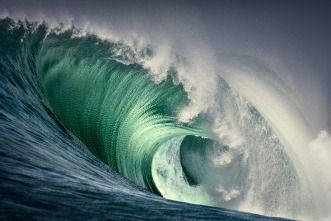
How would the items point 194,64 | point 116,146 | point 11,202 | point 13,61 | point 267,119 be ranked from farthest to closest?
point 267,119 < point 194,64 < point 116,146 < point 13,61 < point 11,202

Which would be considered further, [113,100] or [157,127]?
[157,127]

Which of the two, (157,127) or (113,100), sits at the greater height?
(113,100)

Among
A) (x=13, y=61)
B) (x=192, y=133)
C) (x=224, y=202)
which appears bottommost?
(x=224, y=202)

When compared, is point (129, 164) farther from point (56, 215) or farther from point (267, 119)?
point (56, 215)

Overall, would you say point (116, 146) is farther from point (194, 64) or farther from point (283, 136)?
point (283, 136)

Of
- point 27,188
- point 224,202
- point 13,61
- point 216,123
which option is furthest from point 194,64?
point 27,188

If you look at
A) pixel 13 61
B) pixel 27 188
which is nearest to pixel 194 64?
pixel 13 61

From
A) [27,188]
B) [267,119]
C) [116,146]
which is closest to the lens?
[27,188]

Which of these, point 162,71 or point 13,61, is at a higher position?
point 162,71

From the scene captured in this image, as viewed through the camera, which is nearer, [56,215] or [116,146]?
[56,215]
